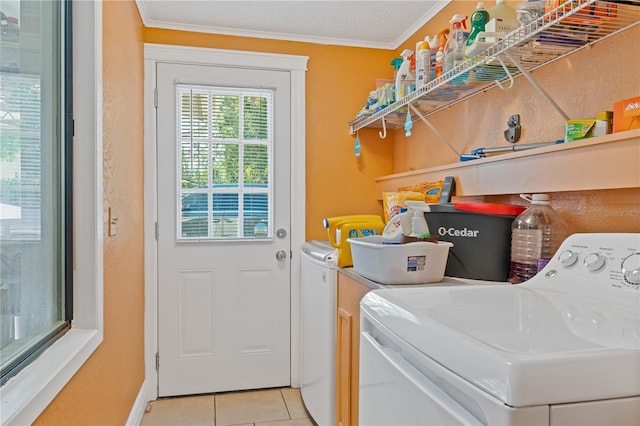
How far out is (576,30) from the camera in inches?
50.1

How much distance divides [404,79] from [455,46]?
46cm

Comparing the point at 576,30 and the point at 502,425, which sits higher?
the point at 576,30

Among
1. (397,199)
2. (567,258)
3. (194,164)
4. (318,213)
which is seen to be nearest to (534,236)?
(567,258)

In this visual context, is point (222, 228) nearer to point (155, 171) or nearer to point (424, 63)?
point (155, 171)

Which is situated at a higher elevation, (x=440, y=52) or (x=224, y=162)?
(x=440, y=52)

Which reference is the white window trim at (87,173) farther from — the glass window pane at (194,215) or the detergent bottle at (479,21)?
the detergent bottle at (479,21)

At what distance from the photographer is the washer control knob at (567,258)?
1.09 m

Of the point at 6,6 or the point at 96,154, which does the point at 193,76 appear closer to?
the point at 96,154

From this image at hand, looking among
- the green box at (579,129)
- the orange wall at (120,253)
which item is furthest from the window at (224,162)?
the green box at (579,129)

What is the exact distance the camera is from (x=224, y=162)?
262 cm

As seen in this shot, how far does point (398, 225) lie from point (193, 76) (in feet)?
5.61

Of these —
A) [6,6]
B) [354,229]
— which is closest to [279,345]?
[354,229]

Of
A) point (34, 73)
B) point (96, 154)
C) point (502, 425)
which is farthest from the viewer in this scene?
point (96, 154)

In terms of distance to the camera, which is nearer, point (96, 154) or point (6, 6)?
point (6, 6)
